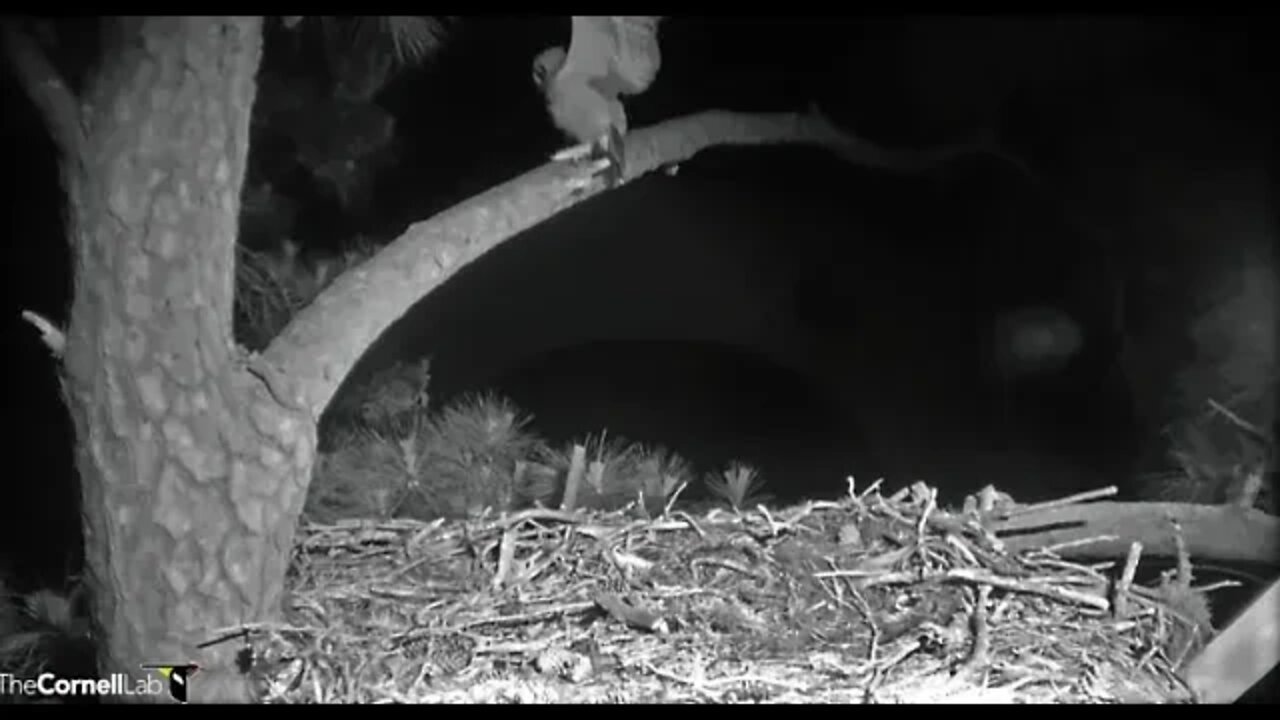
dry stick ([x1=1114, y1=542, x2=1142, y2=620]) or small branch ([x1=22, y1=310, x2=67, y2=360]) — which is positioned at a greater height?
small branch ([x1=22, y1=310, x2=67, y2=360])

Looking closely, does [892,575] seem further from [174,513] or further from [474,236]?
[174,513]

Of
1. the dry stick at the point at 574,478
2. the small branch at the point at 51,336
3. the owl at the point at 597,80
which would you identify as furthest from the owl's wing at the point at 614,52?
the small branch at the point at 51,336

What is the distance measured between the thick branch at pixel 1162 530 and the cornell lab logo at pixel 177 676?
148cm

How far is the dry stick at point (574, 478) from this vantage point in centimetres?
226

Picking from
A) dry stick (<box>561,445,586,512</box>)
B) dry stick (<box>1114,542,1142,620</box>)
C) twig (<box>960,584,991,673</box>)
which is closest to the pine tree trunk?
dry stick (<box>561,445,586,512</box>)

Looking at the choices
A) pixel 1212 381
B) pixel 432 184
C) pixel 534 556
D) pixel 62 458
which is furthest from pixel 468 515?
pixel 1212 381

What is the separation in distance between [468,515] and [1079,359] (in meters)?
2.16

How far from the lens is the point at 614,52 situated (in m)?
2.37

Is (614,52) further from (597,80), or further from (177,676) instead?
(177,676)

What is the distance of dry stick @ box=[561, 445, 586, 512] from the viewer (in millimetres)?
2260

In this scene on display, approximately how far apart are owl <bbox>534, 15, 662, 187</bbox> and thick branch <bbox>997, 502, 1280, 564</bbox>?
1.12 meters

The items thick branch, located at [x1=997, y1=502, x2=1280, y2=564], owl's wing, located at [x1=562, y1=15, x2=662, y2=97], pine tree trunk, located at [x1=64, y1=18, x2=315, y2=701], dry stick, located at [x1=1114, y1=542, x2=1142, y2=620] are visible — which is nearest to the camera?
pine tree trunk, located at [x1=64, y1=18, x2=315, y2=701]

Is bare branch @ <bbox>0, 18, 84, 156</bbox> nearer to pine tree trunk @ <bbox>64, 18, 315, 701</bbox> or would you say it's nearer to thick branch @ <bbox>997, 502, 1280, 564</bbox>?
pine tree trunk @ <bbox>64, 18, 315, 701</bbox>

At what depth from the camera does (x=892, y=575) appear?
1.84 m
